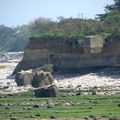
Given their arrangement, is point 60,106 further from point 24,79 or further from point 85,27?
point 85,27

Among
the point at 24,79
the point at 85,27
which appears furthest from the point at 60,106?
the point at 85,27

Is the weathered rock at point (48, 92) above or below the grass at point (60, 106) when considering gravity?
above

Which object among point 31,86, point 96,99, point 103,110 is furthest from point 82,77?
point 103,110

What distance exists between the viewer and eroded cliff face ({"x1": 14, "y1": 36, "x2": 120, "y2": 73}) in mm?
68681

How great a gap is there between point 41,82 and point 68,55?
15983 mm

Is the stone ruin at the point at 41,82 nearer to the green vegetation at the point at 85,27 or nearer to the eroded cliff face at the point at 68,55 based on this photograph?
the eroded cliff face at the point at 68,55

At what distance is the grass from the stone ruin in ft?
3.36

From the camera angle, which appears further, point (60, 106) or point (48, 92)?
point (48, 92)

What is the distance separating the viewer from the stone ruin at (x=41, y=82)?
5209 cm

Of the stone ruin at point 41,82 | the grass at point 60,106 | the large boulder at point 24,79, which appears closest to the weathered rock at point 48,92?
the stone ruin at point 41,82

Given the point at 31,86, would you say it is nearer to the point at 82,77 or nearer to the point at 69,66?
the point at 82,77

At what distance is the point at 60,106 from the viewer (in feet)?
149

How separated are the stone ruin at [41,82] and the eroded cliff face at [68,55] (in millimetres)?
3318

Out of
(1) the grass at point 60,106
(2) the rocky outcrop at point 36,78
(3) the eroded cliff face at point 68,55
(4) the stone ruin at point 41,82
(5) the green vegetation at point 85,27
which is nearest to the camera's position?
(1) the grass at point 60,106
